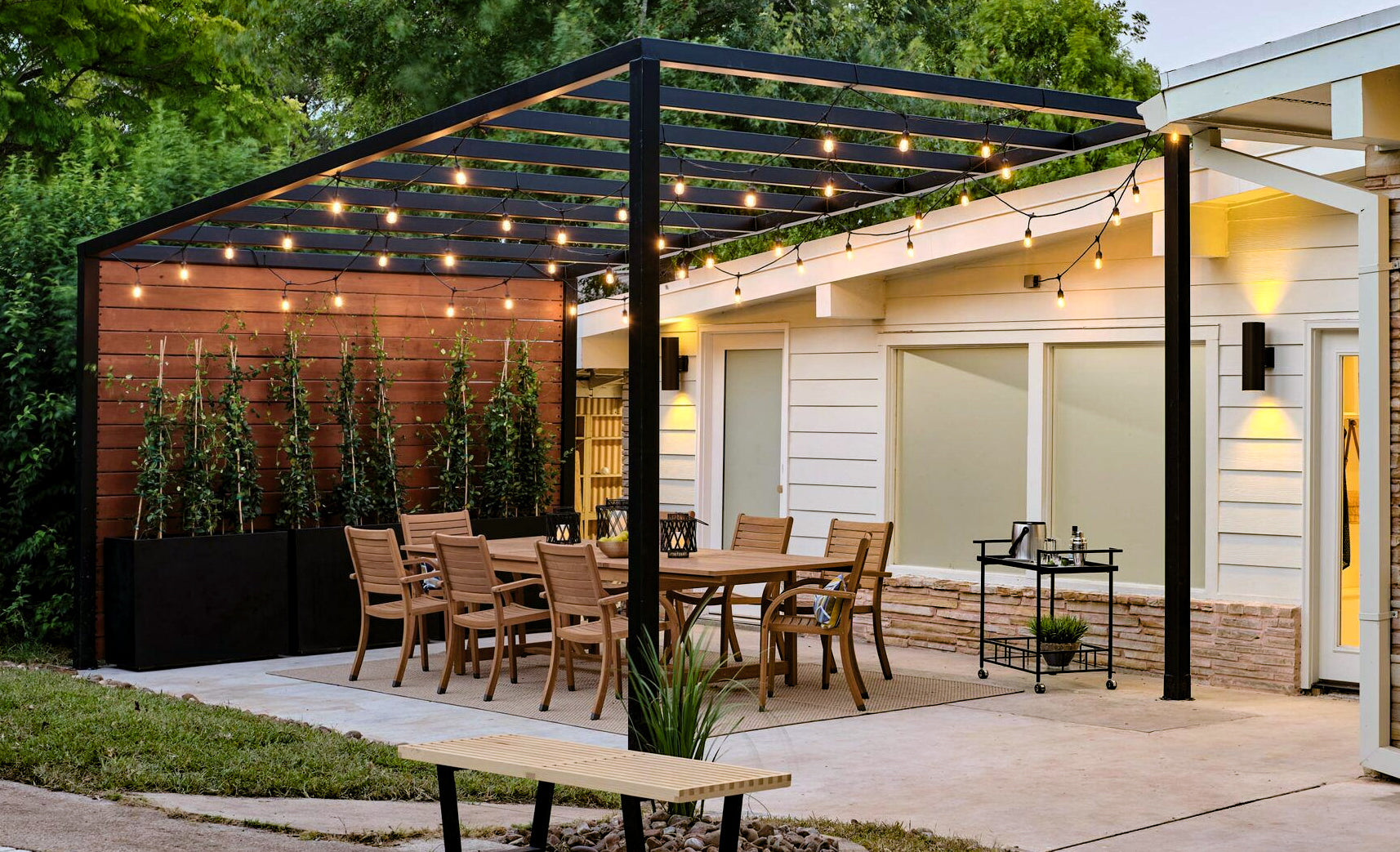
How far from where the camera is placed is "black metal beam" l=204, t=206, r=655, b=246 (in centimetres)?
958

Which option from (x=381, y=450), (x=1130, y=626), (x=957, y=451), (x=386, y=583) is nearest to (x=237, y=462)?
(x=381, y=450)

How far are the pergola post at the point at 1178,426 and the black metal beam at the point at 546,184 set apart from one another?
7.96 feet

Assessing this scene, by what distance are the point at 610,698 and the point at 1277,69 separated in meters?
4.65

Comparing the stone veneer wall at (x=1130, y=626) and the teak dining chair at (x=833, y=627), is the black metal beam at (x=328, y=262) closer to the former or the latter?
the stone veneer wall at (x=1130, y=626)

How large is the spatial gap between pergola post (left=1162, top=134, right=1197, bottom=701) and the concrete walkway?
32 centimetres

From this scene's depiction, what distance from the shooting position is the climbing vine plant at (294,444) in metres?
10.2

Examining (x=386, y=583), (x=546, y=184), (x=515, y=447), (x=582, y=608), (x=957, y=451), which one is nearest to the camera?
(x=582, y=608)

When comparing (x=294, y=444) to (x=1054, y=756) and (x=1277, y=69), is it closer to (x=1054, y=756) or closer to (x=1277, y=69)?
(x=1054, y=756)

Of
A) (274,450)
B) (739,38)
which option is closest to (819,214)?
(274,450)

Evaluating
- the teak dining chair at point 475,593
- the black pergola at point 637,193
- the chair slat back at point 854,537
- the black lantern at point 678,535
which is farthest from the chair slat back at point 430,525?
the chair slat back at point 854,537

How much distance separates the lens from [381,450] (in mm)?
10867

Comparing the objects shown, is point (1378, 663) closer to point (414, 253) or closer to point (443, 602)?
point (443, 602)

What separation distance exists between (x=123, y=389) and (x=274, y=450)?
3.78 feet

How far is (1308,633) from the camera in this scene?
8.61 metres
